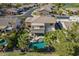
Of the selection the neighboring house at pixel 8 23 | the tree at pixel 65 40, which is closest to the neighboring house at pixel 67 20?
the tree at pixel 65 40

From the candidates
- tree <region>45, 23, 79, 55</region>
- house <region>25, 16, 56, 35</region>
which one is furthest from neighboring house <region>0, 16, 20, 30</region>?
tree <region>45, 23, 79, 55</region>

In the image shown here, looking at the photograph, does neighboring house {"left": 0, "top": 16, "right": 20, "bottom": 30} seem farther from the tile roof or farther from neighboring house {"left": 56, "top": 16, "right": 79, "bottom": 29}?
neighboring house {"left": 56, "top": 16, "right": 79, "bottom": 29}

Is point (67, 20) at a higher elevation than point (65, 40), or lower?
higher

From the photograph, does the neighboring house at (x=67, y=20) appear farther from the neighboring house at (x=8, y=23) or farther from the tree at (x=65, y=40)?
the neighboring house at (x=8, y=23)

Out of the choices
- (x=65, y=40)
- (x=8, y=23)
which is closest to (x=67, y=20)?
(x=65, y=40)

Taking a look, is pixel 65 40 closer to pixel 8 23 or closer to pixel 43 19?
pixel 43 19

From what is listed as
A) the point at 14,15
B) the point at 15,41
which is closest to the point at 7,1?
the point at 14,15

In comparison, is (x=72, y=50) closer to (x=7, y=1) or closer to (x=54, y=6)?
(x=54, y=6)

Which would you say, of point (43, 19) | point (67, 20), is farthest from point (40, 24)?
point (67, 20)
